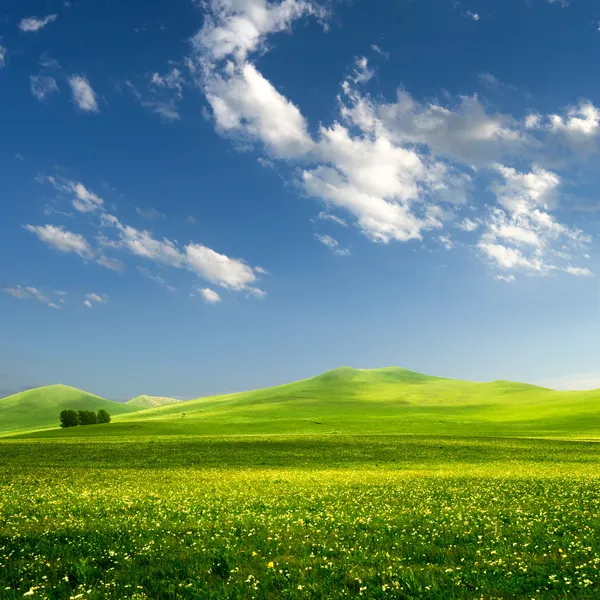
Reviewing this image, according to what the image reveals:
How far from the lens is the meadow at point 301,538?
927 cm

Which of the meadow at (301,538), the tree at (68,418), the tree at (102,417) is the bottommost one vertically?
the tree at (102,417)

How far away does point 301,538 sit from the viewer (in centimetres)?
1280

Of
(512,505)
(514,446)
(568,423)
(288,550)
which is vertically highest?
(288,550)

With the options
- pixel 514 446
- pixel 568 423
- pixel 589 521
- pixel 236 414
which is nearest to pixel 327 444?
pixel 514 446

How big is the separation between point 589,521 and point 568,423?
125950mm

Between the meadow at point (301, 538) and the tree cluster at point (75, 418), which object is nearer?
the meadow at point (301, 538)

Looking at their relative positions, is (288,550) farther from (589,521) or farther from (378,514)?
(589,521)

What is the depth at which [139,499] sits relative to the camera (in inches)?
801

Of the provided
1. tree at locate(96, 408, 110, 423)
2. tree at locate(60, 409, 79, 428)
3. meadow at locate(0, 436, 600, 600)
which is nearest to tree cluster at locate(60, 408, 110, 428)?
tree at locate(60, 409, 79, 428)

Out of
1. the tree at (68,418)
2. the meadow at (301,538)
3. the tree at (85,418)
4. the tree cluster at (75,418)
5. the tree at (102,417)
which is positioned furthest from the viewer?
the tree at (102,417)

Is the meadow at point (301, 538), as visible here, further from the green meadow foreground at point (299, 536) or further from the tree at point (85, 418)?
the tree at point (85, 418)

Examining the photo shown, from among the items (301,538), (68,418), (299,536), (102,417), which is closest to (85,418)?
(68,418)

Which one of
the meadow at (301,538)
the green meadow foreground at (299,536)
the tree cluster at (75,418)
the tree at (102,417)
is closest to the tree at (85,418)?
the tree cluster at (75,418)

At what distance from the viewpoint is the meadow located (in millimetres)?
9273
